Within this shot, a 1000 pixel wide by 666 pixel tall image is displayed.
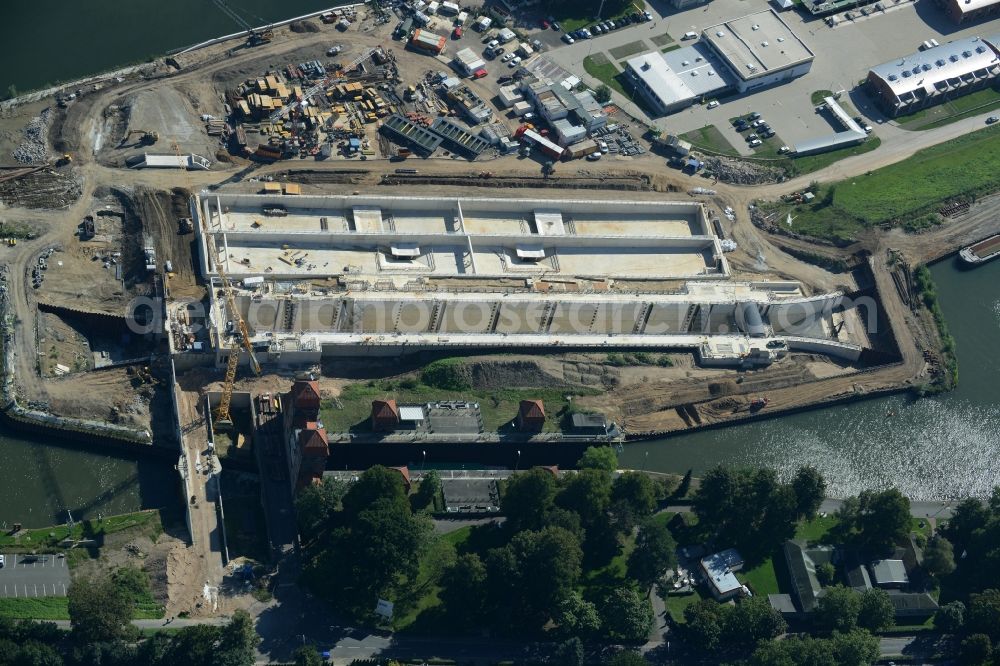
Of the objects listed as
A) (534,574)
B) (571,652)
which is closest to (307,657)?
(534,574)

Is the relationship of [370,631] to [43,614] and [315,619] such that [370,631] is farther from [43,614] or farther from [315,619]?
[43,614]

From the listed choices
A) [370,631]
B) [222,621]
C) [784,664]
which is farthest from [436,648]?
[784,664]

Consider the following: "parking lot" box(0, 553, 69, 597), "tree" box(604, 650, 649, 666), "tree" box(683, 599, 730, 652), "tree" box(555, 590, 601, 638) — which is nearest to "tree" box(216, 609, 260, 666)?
"parking lot" box(0, 553, 69, 597)

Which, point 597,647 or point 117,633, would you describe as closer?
point 117,633

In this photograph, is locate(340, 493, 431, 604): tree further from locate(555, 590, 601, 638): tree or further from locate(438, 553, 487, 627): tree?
locate(555, 590, 601, 638): tree

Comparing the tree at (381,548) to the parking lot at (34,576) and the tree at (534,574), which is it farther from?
the parking lot at (34,576)
